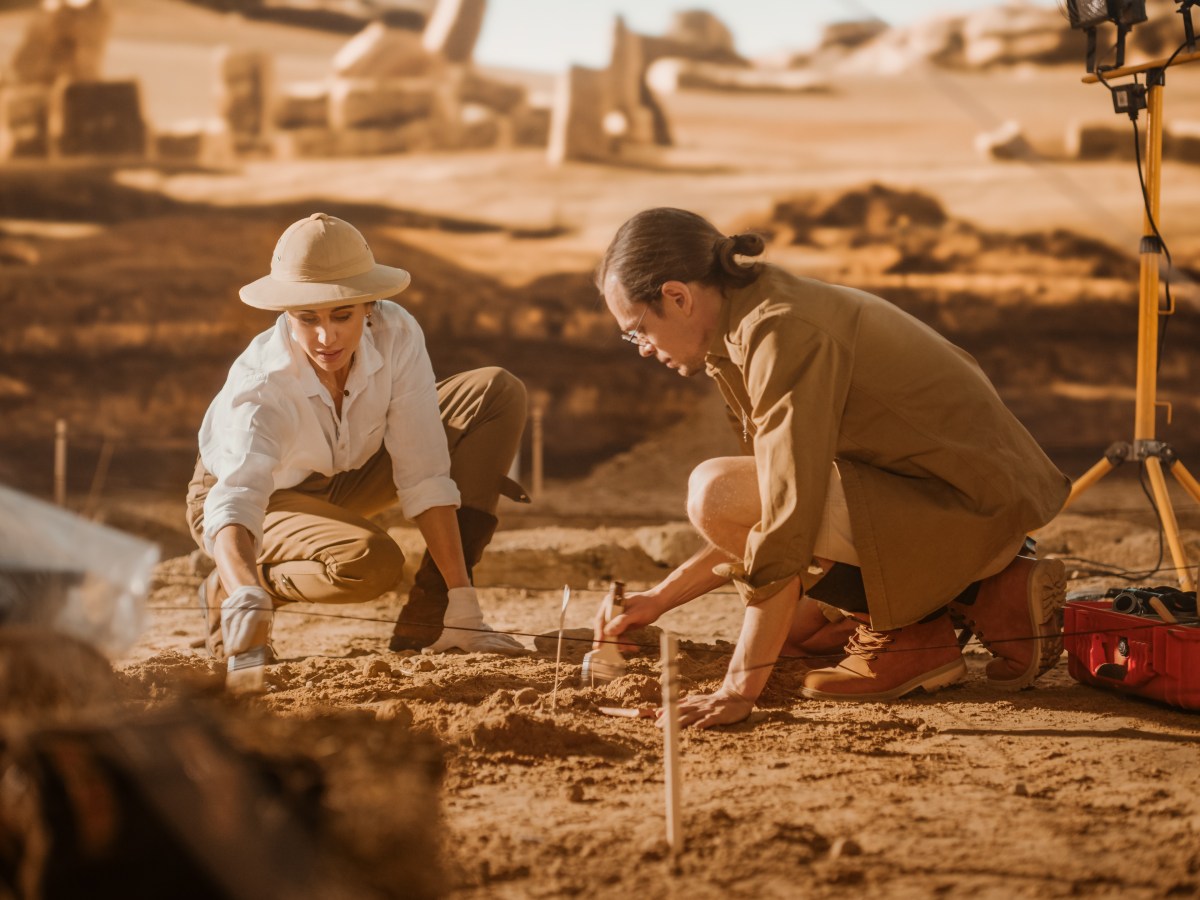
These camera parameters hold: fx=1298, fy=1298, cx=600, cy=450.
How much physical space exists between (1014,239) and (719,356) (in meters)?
7.02

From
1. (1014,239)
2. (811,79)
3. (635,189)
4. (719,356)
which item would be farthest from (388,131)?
(719,356)

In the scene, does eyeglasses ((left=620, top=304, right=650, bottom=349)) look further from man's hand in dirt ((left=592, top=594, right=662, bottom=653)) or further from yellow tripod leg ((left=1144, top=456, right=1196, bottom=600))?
yellow tripod leg ((left=1144, top=456, right=1196, bottom=600))

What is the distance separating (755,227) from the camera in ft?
30.0

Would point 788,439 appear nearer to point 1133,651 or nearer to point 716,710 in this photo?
point 716,710

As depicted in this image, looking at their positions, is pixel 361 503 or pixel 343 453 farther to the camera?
pixel 361 503

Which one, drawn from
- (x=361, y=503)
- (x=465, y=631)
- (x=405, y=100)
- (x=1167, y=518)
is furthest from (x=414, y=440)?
(x=405, y=100)

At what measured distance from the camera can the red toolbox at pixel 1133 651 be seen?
2830 millimetres

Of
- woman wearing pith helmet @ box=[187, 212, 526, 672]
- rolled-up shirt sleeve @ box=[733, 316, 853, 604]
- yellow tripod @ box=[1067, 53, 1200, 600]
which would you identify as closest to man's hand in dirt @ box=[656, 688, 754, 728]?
rolled-up shirt sleeve @ box=[733, 316, 853, 604]

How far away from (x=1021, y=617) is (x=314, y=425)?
1.81 meters

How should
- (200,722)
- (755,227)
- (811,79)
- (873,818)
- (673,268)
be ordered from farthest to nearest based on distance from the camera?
(811,79) → (755,227) → (673,268) → (873,818) → (200,722)

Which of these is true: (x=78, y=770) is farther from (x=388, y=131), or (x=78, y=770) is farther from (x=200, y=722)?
(x=388, y=131)

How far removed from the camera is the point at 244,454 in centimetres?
308

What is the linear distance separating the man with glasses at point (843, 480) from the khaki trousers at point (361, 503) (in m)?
0.71

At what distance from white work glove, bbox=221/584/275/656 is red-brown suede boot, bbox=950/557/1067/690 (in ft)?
5.40
